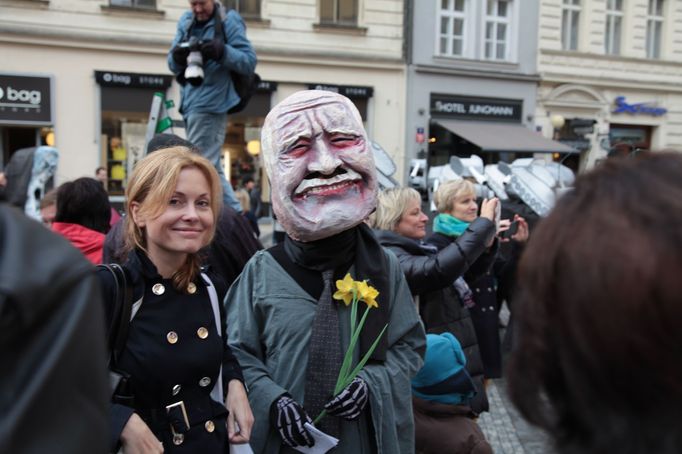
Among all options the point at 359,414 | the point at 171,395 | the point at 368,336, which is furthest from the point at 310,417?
the point at 171,395

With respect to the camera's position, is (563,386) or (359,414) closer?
(563,386)

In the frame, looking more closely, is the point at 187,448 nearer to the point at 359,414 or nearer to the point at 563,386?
the point at 359,414

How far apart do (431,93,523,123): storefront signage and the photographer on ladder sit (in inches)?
508

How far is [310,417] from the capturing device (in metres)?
2.10

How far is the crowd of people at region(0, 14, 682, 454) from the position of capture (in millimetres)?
862

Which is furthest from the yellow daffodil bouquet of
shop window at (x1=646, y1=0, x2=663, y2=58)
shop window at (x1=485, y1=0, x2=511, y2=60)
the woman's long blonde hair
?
shop window at (x1=646, y1=0, x2=663, y2=58)

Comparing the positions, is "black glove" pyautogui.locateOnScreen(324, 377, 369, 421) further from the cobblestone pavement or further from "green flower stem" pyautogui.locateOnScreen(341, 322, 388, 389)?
the cobblestone pavement

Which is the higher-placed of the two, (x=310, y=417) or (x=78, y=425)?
(x=78, y=425)

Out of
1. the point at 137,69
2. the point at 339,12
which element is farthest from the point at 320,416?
the point at 339,12

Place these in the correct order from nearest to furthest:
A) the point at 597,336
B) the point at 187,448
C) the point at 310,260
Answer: the point at 597,336, the point at 187,448, the point at 310,260

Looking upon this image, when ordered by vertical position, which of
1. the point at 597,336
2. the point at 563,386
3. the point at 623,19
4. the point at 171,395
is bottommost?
the point at 171,395

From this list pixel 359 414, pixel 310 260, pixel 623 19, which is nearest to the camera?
pixel 359 414

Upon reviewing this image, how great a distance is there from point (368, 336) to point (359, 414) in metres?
0.25

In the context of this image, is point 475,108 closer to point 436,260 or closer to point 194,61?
point 194,61
